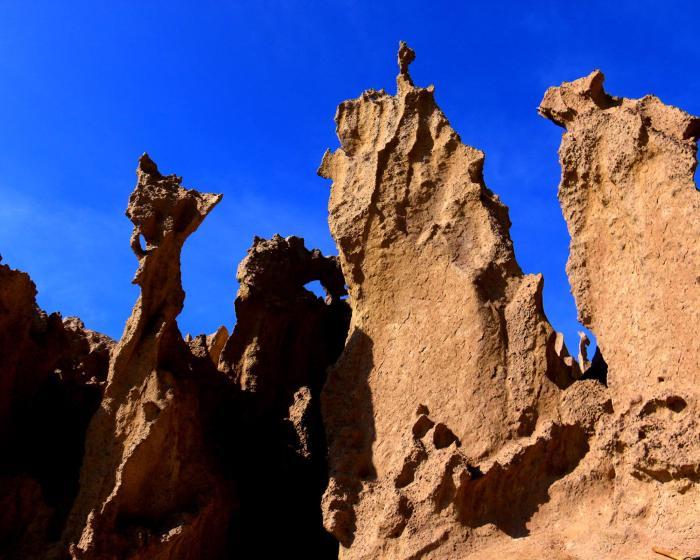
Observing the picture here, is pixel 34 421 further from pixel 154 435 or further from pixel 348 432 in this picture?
pixel 348 432

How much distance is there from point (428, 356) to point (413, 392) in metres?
0.40

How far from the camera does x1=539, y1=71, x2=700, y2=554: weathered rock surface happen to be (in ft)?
24.7

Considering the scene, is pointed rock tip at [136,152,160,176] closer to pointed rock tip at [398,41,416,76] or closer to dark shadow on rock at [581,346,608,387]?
pointed rock tip at [398,41,416,76]

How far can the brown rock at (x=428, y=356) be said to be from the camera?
840cm

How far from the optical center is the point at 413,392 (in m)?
9.36

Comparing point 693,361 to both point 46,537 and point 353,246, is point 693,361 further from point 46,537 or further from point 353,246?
point 46,537

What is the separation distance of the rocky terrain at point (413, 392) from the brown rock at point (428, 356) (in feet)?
0.07

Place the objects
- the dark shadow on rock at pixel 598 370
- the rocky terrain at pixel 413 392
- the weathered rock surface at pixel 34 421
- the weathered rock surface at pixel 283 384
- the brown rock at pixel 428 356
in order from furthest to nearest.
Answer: the weathered rock surface at pixel 283 384, the dark shadow on rock at pixel 598 370, the weathered rock surface at pixel 34 421, the brown rock at pixel 428 356, the rocky terrain at pixel 413 392

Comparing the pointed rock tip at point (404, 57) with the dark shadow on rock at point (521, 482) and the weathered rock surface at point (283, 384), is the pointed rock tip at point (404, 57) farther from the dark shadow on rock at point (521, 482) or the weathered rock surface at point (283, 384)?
the dark shadow on rock at point (521, 482)

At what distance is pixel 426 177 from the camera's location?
→ 10617 millimetres

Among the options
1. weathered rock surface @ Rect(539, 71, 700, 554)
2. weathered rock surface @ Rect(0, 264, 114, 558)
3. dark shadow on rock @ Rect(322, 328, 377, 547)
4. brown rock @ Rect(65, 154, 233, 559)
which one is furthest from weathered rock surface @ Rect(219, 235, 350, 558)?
weathered rock surface @ Rect(539, 71, 700, 554)

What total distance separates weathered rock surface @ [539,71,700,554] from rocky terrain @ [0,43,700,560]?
0.07 feet

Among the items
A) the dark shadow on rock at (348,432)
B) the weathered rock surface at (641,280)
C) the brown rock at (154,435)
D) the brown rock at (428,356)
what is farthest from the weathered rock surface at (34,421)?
the weathered rock surface at (641,280)

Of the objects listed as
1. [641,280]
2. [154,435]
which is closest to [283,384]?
[154,435]
